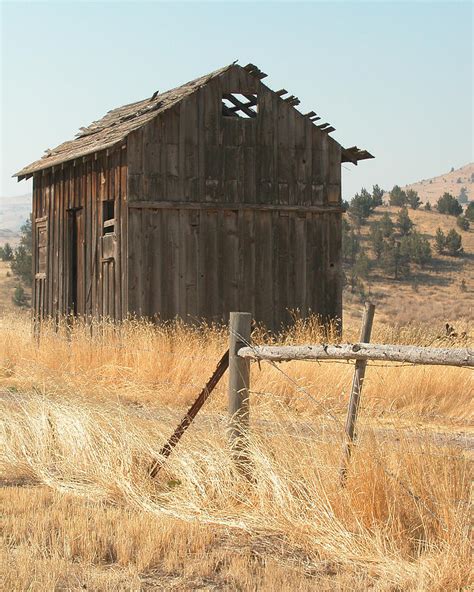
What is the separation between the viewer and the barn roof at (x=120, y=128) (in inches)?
747

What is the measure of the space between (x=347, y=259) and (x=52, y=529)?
47086 mm

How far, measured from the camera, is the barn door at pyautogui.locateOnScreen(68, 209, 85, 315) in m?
20.9

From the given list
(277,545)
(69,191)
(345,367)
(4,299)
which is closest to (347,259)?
(4,299)

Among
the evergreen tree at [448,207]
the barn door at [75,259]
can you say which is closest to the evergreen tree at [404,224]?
the evergreen tree at [448,207]

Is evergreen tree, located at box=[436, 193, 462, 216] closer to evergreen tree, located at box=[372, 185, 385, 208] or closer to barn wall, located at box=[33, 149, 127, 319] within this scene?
evergreen tree, located at box=[372, 185, 385, 208]

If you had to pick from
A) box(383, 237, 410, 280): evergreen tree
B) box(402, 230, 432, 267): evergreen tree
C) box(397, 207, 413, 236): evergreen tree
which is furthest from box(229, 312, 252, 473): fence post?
box(397, 207, 413, 236): evergreen tree

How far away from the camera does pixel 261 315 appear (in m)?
19.5

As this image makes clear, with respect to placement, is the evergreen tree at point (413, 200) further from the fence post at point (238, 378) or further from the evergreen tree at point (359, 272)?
the fence post at point (238, 378)

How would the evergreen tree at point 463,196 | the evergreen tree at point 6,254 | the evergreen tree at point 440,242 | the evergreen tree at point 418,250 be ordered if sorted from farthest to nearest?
the evergreen tree at point 463,196, the evergreen tree at point 6,254, the evergreen tree at point 440,242, the evergreen tree at point 418,250

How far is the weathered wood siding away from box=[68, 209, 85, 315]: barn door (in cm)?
273

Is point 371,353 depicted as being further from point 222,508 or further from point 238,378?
point 222,508

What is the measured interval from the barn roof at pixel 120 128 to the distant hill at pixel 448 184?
100125 mm

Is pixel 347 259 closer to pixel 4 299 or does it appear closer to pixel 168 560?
pixel 4 299

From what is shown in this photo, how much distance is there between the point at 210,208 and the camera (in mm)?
19141
